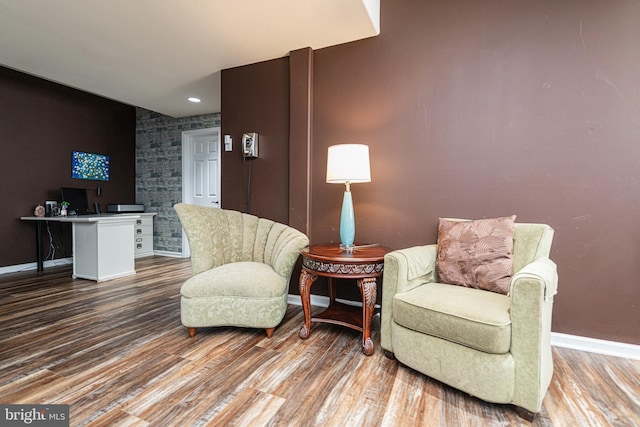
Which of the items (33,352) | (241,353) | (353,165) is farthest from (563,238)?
(33,352)

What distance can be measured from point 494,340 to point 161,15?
2.86 metres

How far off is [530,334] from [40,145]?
216 inches

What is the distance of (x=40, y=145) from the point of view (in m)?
4.03

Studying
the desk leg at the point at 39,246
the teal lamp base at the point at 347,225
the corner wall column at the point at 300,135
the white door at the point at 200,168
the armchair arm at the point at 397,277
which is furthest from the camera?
the white door at the point at 200,168

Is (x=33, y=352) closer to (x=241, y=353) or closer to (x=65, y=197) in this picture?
(x=241, y=353)

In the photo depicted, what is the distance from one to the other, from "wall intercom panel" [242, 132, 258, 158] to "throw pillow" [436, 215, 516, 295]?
1.84 m

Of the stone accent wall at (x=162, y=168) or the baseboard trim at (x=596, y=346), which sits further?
the stone accent wall at (x=162, y=168)

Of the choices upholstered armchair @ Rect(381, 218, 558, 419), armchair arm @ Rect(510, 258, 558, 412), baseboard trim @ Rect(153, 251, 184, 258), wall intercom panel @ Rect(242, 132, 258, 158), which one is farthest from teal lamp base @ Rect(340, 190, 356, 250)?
baseboard trim @ Rect(153, 251, 184, 258)

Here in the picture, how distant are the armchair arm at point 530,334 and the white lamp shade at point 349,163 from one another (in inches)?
43.5

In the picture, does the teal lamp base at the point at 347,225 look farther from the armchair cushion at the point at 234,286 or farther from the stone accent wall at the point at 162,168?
the stone accent wall at the point at 162,168

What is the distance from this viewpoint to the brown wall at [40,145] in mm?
3752

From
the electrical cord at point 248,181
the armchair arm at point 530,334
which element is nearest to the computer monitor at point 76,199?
the electrical cord at point 248,181

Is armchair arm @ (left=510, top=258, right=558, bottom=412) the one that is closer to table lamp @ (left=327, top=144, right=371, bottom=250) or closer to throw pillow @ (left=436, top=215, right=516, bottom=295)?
throw pillow @ (left=436, top=215, right=516, bottom=295)

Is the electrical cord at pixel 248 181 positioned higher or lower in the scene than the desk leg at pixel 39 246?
higher
